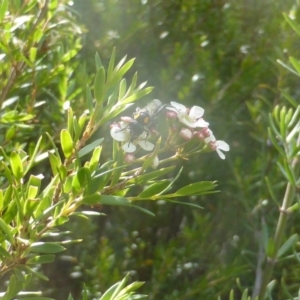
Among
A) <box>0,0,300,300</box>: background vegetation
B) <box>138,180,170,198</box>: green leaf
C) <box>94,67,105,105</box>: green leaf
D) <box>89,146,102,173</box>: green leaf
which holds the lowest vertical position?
<box>0,0,300,300</box>: background vegetation

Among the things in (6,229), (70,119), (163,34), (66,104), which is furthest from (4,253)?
(163,34)

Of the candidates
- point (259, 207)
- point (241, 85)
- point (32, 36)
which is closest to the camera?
point (32, 36)

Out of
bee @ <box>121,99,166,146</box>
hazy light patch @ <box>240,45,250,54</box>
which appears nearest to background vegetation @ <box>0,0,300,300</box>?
hazy light patch @ <box>240,45,250,54</box>

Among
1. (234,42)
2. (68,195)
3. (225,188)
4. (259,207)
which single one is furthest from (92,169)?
(234,42)

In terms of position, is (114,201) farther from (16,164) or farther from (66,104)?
(66,104)

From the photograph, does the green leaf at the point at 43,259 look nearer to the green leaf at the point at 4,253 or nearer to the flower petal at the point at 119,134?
the green leaf at the point at 4,253

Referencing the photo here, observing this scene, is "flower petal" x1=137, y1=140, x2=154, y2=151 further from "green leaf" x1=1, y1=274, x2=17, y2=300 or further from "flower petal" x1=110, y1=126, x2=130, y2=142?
"green leaf" x1=1, y1=274, x2=17, y2=300

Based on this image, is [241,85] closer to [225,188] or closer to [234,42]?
[234,42]

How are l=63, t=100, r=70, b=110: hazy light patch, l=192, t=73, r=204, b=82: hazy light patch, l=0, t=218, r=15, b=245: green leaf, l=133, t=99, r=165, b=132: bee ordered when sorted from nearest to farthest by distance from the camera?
l=0, t=218, r=15, b=245: green leaf
l=133, t=99, r=165, b=132: bee
l=63, t=100, r=70, b=110: hazy light patch
l=192, t=73, r=204, b=82: hazy light patch
